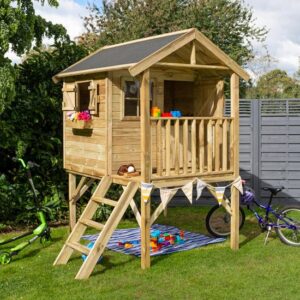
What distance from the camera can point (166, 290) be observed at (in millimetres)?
5898

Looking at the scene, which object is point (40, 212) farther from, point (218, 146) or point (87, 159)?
point (218, 146)

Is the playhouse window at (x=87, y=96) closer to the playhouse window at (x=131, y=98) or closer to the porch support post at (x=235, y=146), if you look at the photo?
the playhouse window at (x=131, y=98)

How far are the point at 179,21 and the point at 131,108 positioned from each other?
1295cm

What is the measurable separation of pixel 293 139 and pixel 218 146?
14.7ft

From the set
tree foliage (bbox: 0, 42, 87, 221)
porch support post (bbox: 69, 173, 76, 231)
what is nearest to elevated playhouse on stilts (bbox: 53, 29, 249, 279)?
porch support post (bbox: 69, 173, 76, 231)

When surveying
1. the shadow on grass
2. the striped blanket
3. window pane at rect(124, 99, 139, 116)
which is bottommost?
the striped blanket

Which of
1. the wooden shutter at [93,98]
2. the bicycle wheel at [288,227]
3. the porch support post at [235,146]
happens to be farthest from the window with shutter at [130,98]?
the bicycle wheel at [288,227]

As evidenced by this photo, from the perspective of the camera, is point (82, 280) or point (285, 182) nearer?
point (82, 280)

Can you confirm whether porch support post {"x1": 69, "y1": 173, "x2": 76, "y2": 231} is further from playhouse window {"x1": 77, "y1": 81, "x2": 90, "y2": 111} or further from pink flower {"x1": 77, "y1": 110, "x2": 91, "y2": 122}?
pink flower {"x1": 77, "y1": 110, "x2": 91, "y2": 122}

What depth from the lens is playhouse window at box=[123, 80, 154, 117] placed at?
7566 mm

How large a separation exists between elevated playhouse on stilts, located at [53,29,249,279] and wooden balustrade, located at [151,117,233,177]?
14 millimetres

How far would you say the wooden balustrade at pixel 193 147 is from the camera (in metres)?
6.91

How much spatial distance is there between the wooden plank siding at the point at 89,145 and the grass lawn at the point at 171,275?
1.32 m

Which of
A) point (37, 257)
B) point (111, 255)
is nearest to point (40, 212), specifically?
point (37, 257)
